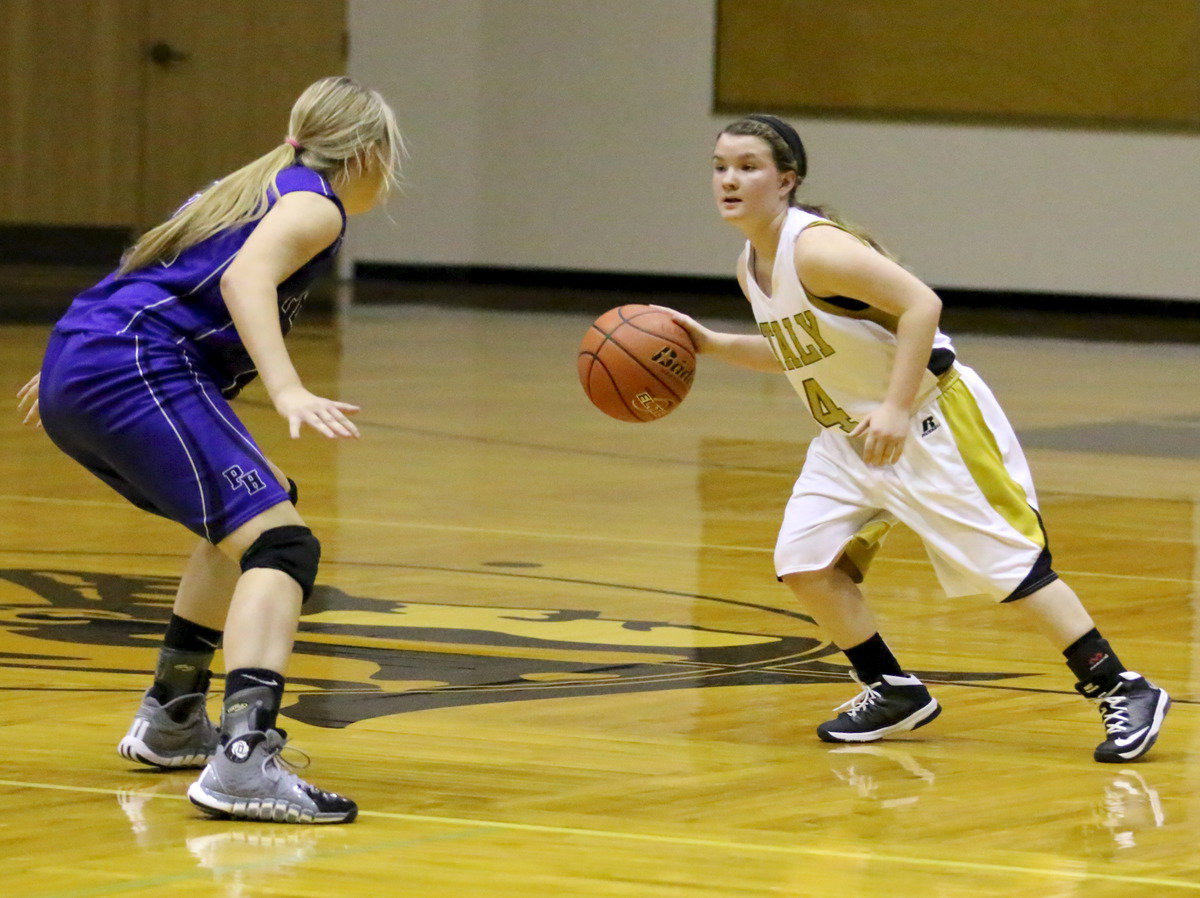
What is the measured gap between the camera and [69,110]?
1698 centimetres

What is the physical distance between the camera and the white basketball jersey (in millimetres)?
3902

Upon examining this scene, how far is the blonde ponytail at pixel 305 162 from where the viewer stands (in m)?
3.52

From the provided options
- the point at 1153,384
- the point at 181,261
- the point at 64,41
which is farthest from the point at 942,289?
the point at 181,261

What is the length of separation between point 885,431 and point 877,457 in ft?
0.19

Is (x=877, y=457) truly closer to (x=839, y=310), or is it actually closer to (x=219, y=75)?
(x=839, y=310)

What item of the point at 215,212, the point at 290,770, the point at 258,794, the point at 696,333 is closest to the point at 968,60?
the point at 696,333

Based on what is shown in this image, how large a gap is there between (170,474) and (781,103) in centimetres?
1332

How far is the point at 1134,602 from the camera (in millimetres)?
5359

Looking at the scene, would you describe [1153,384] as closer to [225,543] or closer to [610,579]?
[610,579]

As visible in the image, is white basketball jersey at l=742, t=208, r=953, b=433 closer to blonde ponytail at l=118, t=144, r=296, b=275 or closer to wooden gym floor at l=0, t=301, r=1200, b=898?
wooden gym floor at l=0, t=301, r=1200, b=898

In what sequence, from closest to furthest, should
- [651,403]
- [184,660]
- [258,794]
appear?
[258,794]
[184,660]
[651,403]

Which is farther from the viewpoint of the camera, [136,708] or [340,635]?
[340,635]

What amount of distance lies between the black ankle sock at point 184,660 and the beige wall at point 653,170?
41.2 feet

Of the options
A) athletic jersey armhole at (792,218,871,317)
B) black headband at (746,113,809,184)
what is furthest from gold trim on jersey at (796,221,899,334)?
black headband at (746,113,809,184)
